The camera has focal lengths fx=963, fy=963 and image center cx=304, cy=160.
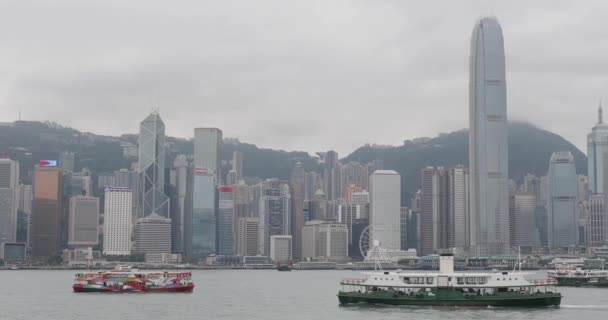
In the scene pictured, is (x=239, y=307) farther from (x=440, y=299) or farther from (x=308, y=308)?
(x=440, y=299)

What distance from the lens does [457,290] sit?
3807 inches

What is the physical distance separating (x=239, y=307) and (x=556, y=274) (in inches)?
3058

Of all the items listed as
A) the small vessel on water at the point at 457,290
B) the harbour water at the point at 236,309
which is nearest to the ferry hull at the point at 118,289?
the harbour water at the point at 236,309

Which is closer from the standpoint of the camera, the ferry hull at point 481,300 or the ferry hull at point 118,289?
the ferry hull at point 481,300

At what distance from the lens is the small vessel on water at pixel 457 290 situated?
96250mm

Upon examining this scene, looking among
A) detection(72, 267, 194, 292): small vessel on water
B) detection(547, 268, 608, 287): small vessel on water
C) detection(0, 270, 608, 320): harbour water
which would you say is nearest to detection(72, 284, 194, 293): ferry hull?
detection(72, 267, 194, 292): small vessel on water

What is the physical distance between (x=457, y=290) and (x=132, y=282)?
50685 millimetres

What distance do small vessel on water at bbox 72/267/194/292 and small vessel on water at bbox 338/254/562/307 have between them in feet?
128

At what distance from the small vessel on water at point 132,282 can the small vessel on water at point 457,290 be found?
38898mm

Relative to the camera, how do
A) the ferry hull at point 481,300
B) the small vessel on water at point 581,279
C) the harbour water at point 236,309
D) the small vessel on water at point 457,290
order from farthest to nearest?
the small vessel on water at point 581,279
the small vessel on water at point 457,290
the ferry hull at point 481,300
the harbour water at point 236,309

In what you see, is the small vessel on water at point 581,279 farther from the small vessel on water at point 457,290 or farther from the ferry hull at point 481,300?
the ferry hull at point 481,300

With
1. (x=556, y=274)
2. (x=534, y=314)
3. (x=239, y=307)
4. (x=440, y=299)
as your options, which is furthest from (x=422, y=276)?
(x=556, y=274)

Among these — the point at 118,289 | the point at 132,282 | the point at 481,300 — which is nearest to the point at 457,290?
the point at 481,300

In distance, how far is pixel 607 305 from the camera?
106000mm
